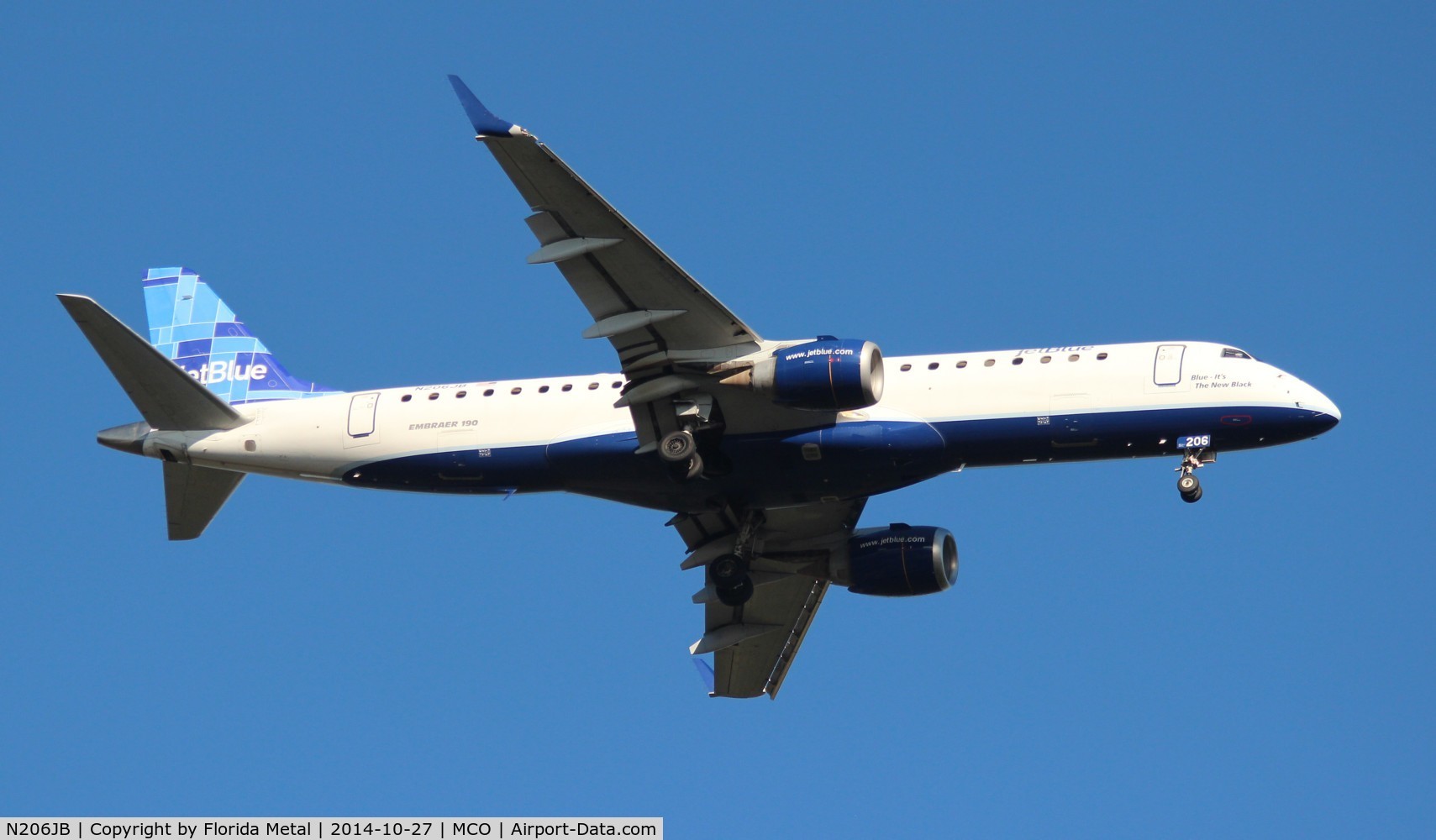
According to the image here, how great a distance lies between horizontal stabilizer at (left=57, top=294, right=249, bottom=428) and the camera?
42.6 metres

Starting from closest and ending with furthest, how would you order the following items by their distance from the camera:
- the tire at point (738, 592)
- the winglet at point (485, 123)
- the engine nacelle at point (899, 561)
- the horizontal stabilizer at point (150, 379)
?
the winglet at point (485, 123) → the horizontal stabilizer at point (150, 379) → the tire at point (738, 592) → the engine nacelle at point (899, 561)

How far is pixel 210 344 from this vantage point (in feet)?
162

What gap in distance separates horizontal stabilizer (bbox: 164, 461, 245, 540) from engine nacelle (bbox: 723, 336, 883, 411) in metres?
14.8

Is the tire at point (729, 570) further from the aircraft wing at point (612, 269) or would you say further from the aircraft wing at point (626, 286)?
the aircraft wing at point (612, 269)

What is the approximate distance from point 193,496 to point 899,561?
57.7 ft

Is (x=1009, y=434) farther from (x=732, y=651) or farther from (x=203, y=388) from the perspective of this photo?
(x=203, y=388)

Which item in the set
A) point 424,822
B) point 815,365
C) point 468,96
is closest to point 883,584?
point 815,365

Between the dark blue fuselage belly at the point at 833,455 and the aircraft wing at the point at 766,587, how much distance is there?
218 centimetres

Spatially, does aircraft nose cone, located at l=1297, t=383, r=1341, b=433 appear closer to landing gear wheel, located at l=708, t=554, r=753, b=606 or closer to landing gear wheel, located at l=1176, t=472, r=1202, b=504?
landing gear wheel, located at l=1176, t=472, r=1202, b=504

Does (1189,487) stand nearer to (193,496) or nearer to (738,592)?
(738,592)

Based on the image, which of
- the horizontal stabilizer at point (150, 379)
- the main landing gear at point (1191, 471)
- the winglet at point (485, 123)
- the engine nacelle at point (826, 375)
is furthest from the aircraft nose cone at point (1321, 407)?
the horizontal stabilizer at point (150, 379)

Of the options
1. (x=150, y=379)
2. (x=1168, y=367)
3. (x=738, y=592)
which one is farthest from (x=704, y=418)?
(x=150, y=379)

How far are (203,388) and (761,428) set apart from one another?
44.6 feet

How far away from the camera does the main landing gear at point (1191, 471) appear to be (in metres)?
41.1
